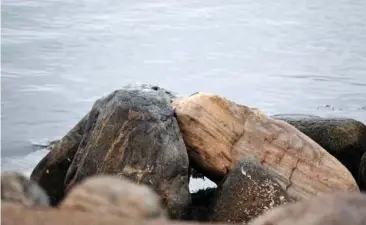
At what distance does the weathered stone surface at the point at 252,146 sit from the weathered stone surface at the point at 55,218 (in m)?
5.90

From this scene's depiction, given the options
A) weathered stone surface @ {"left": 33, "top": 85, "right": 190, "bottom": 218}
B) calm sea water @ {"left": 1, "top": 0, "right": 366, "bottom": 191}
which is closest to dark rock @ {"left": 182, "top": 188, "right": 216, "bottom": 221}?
weathered stone surface @ {"left": 33, "top": 85, "right": 190, "bottom": 218}

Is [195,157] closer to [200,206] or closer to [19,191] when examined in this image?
[200,206]

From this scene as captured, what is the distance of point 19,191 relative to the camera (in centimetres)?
321

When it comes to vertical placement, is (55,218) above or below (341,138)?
above

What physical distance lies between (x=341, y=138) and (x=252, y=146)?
192 centimetres

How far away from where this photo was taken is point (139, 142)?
830cm

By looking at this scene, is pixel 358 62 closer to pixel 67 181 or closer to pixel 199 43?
pixel 199 43

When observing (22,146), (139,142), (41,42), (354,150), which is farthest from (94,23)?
(139,142)

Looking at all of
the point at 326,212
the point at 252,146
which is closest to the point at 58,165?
the point at 252,146

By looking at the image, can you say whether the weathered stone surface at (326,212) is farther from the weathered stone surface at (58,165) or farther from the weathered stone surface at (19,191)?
the weathered stone surface at (58,165)

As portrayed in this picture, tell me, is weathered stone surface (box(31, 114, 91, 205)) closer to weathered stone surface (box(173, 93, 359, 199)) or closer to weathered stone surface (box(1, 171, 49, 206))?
weathered stone surface (box(173, 93, 359, 199))

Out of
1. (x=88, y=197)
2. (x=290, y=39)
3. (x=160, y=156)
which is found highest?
(x=88, y=197)

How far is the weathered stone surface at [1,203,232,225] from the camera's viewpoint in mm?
2857

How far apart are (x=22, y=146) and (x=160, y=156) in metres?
4.07
